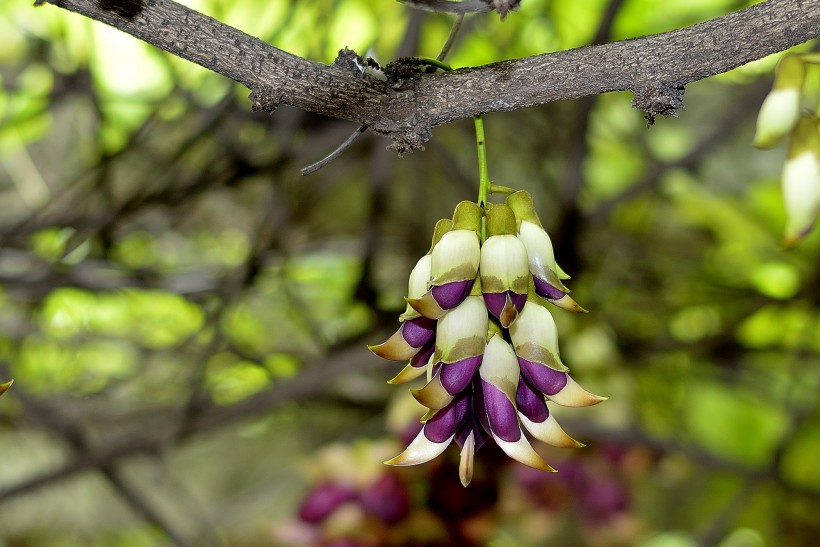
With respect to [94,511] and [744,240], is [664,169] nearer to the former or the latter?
[744,240]

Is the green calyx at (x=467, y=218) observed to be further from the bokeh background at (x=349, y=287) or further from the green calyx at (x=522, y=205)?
the bokeh background at (x=349, y=287)

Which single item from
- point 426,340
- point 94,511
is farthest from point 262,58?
point 94,511

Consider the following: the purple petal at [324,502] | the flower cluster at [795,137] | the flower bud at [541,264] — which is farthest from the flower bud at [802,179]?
the purple petal at [324,502]

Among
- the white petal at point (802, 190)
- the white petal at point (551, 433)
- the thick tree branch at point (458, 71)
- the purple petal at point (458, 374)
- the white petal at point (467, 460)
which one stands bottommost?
the white petal at point (467, 460)

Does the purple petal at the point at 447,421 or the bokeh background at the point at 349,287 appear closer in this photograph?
the purple petal at the point at 447,421

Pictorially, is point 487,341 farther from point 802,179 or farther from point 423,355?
point 802,179

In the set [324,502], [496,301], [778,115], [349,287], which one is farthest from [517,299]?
[349,287]

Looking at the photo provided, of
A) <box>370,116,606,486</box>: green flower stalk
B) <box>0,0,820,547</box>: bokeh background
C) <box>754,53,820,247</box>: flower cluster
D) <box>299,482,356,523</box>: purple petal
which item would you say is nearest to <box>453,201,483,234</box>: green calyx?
<box>370,116,606,486</box>: green flower stalk
